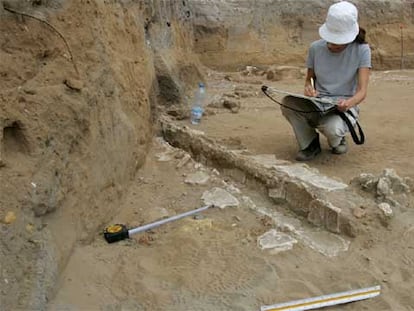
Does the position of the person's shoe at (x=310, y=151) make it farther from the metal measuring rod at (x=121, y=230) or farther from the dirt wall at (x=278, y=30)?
the dirt wall at (x=278, y=30)

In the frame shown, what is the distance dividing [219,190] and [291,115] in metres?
0.99

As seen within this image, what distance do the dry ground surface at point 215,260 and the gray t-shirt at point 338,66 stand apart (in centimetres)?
54

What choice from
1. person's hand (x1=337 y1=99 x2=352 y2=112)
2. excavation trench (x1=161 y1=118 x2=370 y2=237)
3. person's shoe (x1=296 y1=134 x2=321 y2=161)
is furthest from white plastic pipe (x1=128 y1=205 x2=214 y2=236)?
person's hand (x1=337 y1=99 x2=352 y2=112)

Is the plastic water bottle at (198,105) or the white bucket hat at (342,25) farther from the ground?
the white bucket hat at (342,25)

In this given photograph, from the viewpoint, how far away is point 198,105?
6.02 meters

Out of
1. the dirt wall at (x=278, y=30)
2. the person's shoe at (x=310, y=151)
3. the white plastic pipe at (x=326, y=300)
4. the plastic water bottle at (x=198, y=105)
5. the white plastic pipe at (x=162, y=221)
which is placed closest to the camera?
the white plastic pipe at (x=326, y=300)

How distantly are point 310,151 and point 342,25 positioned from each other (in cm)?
91

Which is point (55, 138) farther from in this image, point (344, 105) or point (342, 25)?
point (342, 25)

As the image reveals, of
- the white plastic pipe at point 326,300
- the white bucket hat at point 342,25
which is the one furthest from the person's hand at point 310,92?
the white plastic pipe at point 326,300

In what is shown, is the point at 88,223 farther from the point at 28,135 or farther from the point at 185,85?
the point at 185,85

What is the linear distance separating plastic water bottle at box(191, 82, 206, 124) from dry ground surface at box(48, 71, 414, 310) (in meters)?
1.21

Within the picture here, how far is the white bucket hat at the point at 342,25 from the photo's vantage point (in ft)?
13.5

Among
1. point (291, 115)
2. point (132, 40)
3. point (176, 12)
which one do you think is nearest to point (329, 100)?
point (291, 115)

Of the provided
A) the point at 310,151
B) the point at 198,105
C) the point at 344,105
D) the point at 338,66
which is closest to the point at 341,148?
the point at 310,151
